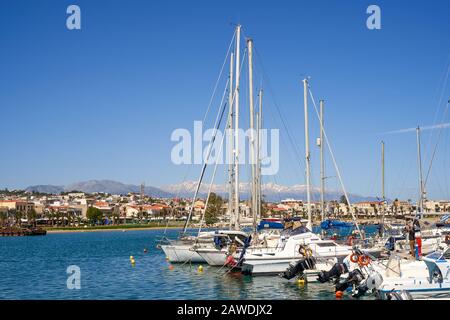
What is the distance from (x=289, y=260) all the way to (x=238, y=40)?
1511 cm

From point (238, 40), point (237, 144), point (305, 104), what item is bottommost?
point (237, 144)

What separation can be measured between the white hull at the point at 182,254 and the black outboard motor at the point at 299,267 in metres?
12.2

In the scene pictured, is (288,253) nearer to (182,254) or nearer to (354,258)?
(354,258)

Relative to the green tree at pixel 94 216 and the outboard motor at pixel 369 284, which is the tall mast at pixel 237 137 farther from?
the green tree at pixel 94 216

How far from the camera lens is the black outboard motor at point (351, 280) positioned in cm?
2159

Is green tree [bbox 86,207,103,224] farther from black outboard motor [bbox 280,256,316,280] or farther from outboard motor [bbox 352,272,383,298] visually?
outboard motor [bbox 352,272,383,298]

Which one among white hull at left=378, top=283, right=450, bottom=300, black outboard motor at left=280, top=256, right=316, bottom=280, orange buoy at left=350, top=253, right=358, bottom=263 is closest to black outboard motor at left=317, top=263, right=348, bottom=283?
orange buoy at left=350, top=253, right=358, bottom=263

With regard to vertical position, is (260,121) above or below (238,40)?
below

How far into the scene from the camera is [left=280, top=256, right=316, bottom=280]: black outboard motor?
25.6 m

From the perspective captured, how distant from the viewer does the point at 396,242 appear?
3497 cm

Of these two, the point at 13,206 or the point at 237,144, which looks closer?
the point at 237,144
